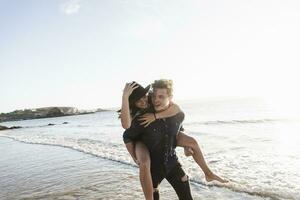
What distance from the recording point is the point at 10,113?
196 metres

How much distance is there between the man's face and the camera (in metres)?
4.79

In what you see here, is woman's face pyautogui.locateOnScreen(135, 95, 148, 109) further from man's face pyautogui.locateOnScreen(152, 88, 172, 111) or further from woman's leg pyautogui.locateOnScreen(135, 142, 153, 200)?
woman's leg pyautogui.locateOnScreen(135, 142, 153, 200)

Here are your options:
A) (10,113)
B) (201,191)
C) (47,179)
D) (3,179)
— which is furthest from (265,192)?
(10,113)

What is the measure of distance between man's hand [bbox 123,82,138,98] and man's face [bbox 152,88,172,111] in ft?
0.90

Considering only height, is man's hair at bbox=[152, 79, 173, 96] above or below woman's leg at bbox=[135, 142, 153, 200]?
above

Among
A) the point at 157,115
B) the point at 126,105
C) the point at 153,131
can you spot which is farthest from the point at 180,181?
the point at 126,105

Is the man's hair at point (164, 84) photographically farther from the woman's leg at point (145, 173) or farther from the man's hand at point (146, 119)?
the woman's leg at point (145, 173)

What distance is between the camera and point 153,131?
4879mm

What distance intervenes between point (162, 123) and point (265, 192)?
14.8ft

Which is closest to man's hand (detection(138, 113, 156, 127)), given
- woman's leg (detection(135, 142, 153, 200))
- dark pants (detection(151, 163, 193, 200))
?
woman's leg (detection(135, 142, 153, 200))

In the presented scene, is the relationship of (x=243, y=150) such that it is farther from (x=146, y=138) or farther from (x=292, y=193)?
(x=146, y=138)

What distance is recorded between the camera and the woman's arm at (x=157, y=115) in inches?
188

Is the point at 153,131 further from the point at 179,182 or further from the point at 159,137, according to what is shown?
the point at 179,182

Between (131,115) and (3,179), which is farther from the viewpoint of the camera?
(3,179)
